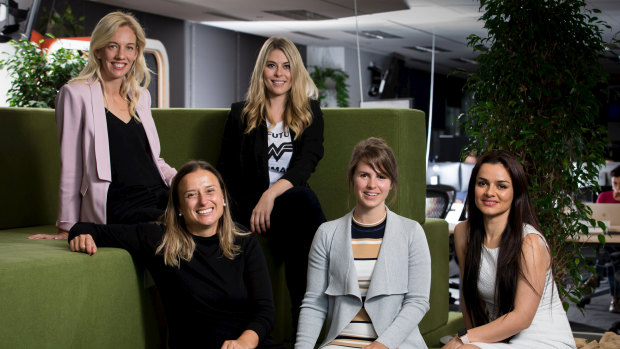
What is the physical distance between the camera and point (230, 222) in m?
2.18

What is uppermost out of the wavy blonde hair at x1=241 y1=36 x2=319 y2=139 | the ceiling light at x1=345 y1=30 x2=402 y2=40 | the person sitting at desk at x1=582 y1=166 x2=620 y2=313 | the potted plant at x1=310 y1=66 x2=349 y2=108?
the ceiling light at x1=345 y1=30 x2=402 y2=40

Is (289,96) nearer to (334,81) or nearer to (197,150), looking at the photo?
(197,150)

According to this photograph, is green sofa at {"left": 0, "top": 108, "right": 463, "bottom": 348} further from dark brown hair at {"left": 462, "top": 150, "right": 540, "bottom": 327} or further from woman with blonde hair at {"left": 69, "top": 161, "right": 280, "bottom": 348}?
dark brown hair at {"left": 462, "top": 150, "right": 540, "bottom": 327}

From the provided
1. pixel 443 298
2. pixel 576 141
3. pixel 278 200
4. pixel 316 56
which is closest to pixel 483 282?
pixel 278 200

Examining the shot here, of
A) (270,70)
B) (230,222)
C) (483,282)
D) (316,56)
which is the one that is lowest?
(483,282)

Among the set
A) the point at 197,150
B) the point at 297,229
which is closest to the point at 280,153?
the point at 297,229

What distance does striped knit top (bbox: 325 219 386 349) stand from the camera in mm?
2084

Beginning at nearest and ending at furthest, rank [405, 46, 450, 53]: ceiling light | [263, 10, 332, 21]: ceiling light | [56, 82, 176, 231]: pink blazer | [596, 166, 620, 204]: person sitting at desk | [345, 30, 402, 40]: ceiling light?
[56, 82, 176, 231]: pink blazer
[596, 166, 620, 204]: person sitting at desk
[263, 10, 332, 21]: ceiling light
[345, 30, 402, 40]: ceiling light
[405, 46, 450, 53]: ceiling light

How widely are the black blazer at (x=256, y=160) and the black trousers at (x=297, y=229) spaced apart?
0.40ft

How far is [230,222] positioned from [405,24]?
9.67 m

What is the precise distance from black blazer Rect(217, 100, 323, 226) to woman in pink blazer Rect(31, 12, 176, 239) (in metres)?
0.27

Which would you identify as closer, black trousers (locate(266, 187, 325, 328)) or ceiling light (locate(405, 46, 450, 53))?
black trousers (locate(266, 187, 325, 328))

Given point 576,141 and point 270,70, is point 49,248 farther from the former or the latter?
point 576,141

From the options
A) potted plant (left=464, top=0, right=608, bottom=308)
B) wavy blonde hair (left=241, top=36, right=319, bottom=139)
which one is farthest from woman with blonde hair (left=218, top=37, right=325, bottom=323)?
potted plant (left=464, top=0, right=608, bottom=308)
